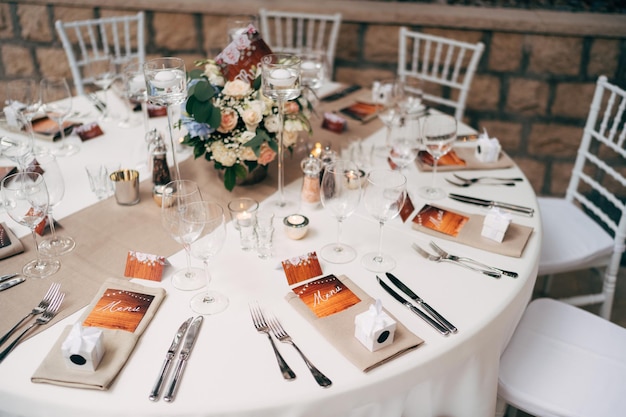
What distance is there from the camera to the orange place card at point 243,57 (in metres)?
1.61

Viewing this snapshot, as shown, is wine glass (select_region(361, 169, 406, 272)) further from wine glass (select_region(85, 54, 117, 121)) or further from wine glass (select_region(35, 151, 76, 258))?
wine glass (select_region(85, 54, 117, 121))

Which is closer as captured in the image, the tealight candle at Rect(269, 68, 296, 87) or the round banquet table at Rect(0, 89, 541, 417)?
the round banquet table at Rect(0, 89, 541, 417)

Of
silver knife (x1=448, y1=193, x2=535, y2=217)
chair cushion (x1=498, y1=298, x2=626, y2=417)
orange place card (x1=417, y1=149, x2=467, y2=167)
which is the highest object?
orange place card (x1=417, y1=149, x2=467, y2=167)

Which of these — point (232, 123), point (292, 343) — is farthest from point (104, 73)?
point (292, 343)

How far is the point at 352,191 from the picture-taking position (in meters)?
1.29

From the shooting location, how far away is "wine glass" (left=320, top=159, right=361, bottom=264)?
1303mm

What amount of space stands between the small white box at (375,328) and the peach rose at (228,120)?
687mm

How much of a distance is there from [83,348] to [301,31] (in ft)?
7.68

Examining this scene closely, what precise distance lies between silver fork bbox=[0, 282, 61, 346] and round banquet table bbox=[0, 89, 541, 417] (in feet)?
0.10

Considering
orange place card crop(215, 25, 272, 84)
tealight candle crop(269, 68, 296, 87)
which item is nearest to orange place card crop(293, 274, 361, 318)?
tealight candle crop(269, 68, 296, 87)

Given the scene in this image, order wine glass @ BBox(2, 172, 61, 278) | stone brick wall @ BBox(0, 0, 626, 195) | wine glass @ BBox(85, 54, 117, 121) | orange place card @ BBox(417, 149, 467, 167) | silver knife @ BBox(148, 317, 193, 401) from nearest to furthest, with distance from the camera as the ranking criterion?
silver knife @ BBox(148, 317, 193, 401), wine glass @ BBox(2, 172, 61, 278), orange place card @ BBox(417, 149, 467, 167), wine glass @ BBox(85, 54, 117, 121), stone brick wall @ BBox(0, 0, 626, 195)

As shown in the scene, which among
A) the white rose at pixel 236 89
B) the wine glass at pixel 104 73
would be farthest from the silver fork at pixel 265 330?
the wine glass at pixel 104 73

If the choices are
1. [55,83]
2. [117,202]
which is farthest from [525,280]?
[55,83]

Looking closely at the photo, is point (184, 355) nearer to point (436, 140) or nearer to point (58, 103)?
point (436, 140)
